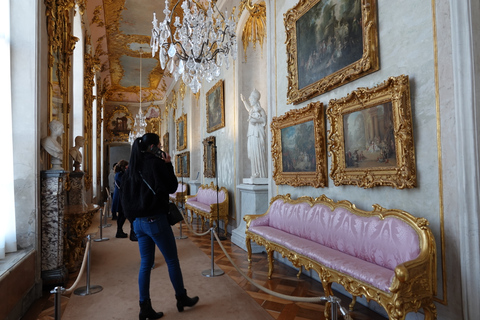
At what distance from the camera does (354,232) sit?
3213 millimetres

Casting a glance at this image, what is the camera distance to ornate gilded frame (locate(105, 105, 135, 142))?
18.3 metres

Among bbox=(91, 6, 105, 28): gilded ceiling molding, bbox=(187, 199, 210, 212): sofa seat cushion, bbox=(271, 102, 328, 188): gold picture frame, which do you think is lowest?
bbox=(187, 199, 210, 212): sofa seat cushion

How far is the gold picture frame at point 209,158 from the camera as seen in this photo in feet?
29.0

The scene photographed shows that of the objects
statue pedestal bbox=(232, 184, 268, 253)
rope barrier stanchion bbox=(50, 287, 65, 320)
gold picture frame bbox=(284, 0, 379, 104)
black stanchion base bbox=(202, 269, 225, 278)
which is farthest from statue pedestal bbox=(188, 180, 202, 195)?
rope barrier stanchion bbox=(50, 287, 65, 320)

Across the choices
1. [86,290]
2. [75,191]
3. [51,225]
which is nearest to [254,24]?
[75,191]

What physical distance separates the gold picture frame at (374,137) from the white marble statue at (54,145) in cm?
357

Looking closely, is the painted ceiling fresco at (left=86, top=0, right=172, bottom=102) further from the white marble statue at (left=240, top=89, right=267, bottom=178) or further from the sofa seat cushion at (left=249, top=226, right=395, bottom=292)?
the sofa seat cushion at (left=249, top=226, right=395, bottom=292)

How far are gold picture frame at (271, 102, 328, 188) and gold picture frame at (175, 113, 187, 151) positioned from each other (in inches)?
326

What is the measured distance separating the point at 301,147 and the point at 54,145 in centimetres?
340

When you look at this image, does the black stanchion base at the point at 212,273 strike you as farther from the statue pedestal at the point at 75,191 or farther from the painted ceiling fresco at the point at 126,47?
the painted ceiling fresco at the point at 126,47

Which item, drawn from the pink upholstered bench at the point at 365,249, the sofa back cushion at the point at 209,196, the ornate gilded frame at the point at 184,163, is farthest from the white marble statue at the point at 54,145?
the ornate gilded frame at the point at 184,163

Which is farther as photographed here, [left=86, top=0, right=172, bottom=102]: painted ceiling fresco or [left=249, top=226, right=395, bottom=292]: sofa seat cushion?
[left=86, top=0, right=172, bottom=102]: painted ceiling fresco

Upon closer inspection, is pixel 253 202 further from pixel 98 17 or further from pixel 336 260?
pixel 98 17

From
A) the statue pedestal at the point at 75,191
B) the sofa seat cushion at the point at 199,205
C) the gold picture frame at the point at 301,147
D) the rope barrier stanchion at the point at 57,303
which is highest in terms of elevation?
the gold picture frame at the point at 301,147
